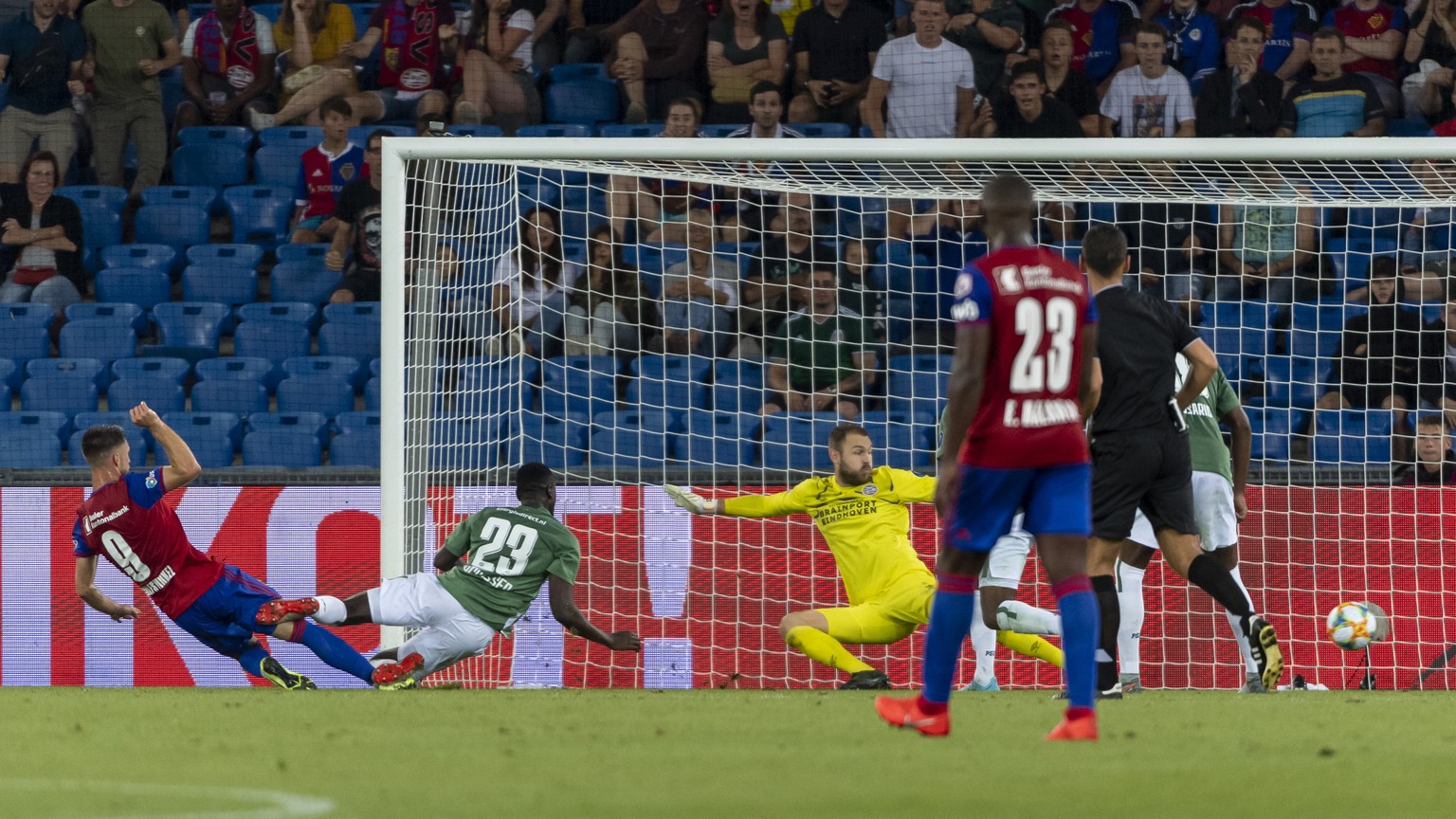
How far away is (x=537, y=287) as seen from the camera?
35.6ft

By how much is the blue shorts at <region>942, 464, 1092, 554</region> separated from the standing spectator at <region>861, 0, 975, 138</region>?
7879mm

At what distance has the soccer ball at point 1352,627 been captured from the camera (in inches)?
317

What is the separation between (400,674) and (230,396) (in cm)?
415

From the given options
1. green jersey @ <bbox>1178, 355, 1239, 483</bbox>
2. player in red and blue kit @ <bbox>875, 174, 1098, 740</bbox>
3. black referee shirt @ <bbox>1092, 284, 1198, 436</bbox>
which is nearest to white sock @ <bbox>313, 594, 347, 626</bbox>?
black referee shirt @ <bbox>1092, 284, 1198, 436</bbox>

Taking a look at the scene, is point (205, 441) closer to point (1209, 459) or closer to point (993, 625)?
point (993, 625)

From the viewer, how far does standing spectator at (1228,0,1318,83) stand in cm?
1241

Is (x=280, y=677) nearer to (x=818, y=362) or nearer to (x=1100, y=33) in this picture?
(x=818, y=362)

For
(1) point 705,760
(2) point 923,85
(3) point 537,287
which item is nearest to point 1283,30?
(2) point 923,85

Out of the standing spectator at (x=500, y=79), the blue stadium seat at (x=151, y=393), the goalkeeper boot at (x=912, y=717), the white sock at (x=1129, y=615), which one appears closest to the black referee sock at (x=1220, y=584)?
the white sock at (x=1129, y=615)

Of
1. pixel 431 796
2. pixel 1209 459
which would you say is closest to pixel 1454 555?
pixel 1209 459

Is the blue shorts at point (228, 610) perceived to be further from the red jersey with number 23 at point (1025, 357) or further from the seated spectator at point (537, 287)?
the red jersey with number 23 at point (1025, 357)

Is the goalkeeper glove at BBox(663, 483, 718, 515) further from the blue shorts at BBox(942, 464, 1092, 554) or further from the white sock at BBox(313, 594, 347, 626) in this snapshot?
the blue shorts at BBox(942, 464, 1092, 554)

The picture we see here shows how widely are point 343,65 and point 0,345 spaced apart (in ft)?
10.9

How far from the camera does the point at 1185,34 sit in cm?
1281
